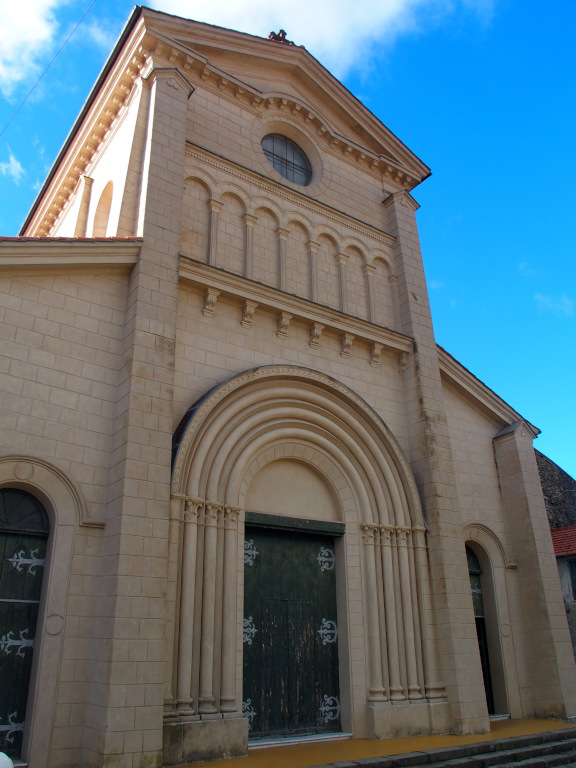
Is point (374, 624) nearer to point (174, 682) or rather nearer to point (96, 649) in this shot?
point (174, 682)

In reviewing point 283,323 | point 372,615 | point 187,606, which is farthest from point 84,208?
point 372,615

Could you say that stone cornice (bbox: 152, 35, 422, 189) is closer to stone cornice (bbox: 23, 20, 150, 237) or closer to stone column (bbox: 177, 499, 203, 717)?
stone cornice (bbox: 23, 20, 150, 237)

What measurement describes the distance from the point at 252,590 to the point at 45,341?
5.07 meters

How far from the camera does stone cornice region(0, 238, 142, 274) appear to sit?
8781mm

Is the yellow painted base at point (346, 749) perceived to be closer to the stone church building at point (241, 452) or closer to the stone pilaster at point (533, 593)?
the stone church building at point (241, 452)

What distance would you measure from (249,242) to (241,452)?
4.31 meters

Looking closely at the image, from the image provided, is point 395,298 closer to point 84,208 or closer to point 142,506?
point 84,208

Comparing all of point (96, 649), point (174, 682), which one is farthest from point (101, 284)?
point (174, 682)

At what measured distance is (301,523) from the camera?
10.9 m

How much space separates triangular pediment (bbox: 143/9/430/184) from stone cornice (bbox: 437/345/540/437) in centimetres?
513

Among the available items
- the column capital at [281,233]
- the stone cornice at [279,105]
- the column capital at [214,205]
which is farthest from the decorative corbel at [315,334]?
the stone cornice at [279,105]

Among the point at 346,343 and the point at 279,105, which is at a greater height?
the point at 279,105

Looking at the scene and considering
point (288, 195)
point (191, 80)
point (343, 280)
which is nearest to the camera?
point (191, 80)

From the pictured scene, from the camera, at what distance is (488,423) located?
14914 mm
